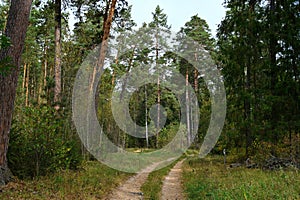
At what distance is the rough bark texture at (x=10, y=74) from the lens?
7609mm

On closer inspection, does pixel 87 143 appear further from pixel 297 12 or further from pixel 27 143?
pixel 297 12

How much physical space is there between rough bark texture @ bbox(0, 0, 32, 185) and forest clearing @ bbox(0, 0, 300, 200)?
0.02 metres

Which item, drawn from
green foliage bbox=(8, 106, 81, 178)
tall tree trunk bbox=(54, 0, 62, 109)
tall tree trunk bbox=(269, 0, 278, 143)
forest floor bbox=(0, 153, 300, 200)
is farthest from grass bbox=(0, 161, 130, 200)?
tall tree trunk bbox=(269, 0, 278, 143)

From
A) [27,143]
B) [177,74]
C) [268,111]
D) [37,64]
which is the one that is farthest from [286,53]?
[37,64]

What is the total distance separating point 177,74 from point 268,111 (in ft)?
80.4

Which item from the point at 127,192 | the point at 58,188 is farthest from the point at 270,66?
→ the point at 58,188

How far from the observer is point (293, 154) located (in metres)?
11.4

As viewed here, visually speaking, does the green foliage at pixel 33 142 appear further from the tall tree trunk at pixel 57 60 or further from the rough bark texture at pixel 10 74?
the tall tree trunk at pixel 57 60

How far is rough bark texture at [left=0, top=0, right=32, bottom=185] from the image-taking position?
→ 25.0 feet

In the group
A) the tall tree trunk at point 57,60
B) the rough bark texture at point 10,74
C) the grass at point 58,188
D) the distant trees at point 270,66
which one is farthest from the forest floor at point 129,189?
the tall tree trunk at point 57,60

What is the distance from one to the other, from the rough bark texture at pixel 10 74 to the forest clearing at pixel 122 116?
25 millimetres

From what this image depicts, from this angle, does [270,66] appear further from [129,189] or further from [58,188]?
[58,188]

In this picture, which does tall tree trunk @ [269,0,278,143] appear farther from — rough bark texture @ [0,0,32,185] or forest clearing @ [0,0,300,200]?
rough bark texture @ [0,0,32,185]

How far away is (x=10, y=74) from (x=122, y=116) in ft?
67.8
